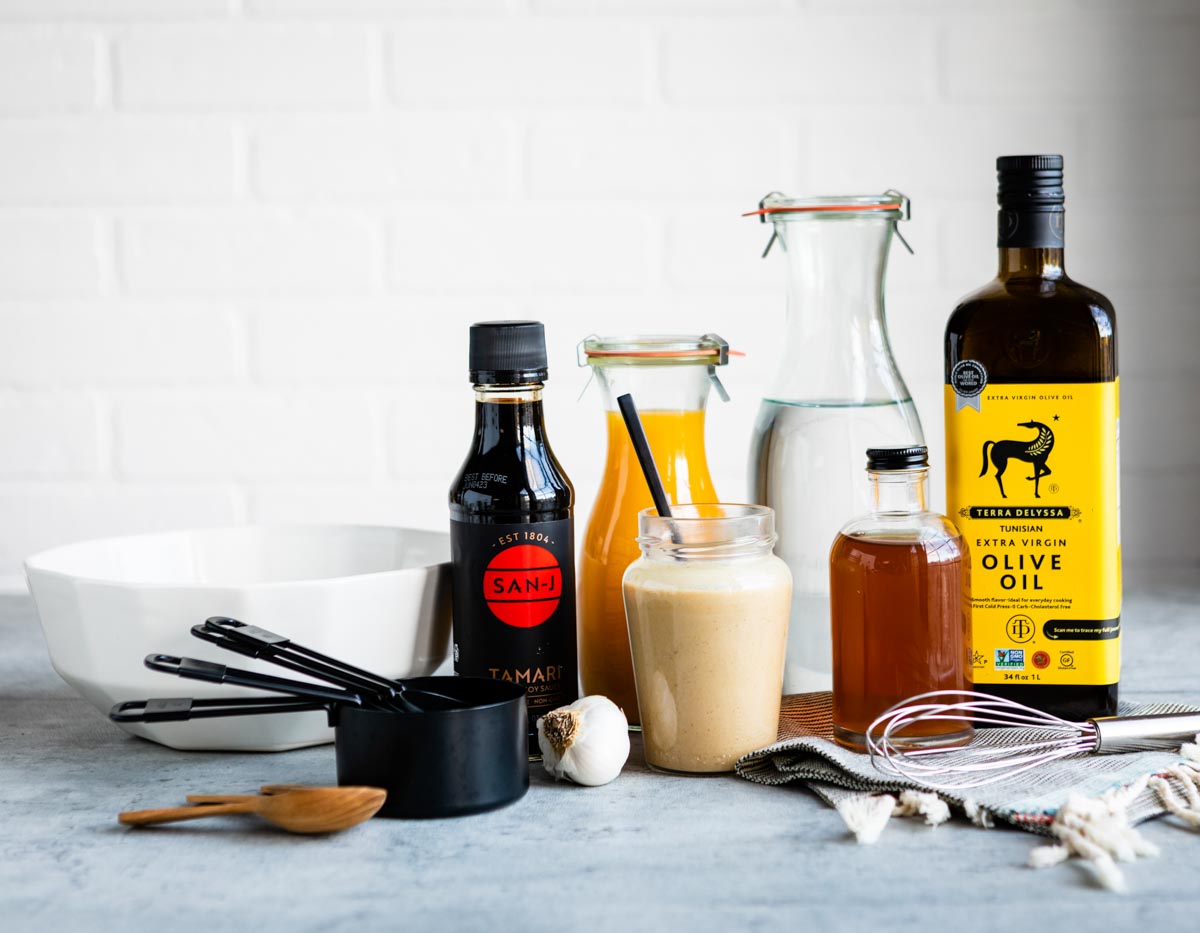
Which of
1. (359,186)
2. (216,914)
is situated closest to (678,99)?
(359,186)

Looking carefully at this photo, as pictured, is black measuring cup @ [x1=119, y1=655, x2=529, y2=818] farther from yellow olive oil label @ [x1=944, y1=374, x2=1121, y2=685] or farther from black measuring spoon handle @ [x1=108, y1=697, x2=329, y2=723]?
yellow olive oil label @ [x1=944, y1=374, x2=1121, y2=685]

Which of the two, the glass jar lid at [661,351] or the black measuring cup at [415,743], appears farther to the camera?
the glass jar lid at [661,351]

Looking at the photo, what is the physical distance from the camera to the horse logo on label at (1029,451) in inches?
33.0

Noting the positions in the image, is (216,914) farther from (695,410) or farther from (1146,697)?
(1146,697)

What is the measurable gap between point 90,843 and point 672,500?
393mm

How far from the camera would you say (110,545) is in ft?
3.27

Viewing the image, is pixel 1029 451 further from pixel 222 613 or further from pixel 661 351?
pixel 222 613

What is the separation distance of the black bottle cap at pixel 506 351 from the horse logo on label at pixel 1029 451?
0.28m

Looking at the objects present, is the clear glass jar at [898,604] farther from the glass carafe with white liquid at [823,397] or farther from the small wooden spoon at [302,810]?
the small wooden spoon at [302,810]

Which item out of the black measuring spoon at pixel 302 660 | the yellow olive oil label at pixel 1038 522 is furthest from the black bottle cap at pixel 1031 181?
the black measuring spoon at pixel 302 660

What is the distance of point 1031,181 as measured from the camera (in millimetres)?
846

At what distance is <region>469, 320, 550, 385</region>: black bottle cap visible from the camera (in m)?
0.84

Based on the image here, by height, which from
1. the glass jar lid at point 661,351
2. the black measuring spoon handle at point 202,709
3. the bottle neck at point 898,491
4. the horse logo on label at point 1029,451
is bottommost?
the black measuring spoon handle at point 202,709

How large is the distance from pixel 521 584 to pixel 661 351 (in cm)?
17
